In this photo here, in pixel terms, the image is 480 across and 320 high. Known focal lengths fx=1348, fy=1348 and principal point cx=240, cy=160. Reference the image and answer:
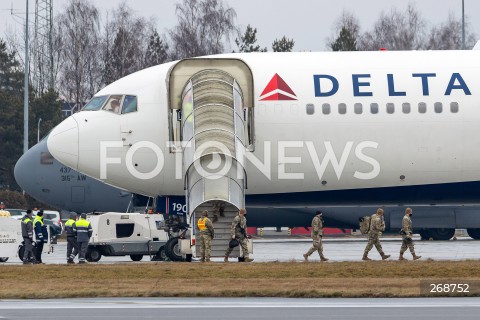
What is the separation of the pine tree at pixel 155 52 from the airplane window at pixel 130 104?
74795mm

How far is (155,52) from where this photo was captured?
121188 mm

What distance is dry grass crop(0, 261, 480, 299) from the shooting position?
1198 inches

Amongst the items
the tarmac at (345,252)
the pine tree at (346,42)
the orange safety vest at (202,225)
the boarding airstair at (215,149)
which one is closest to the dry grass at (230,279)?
the orange safety vest at (202,225)

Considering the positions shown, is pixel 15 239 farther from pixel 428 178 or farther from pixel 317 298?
pixel 317 298

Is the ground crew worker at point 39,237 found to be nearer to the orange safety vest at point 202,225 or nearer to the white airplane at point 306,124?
the white airplane at point 306,124

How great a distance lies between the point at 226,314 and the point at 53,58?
3889 inches

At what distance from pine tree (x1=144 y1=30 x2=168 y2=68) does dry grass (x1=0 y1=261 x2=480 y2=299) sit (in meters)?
82.0

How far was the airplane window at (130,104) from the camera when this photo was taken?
1768 inches

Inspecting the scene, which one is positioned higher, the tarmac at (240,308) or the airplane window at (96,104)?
the airplane window at (96,104)

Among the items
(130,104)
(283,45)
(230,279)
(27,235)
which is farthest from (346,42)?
(230,279)

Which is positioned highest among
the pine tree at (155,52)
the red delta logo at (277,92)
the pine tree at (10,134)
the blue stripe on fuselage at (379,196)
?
the pine tree at (155,52)

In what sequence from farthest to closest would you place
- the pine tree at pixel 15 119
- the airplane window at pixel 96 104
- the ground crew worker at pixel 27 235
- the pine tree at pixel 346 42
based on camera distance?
1. the pine tree at pixel 346 42
2. the pine tree at pixel 15 119
3. the airplane window at pixel 96 104
4. the ground crew worker at pixel 27 235

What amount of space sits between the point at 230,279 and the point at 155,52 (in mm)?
89111

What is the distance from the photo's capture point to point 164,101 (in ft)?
146
